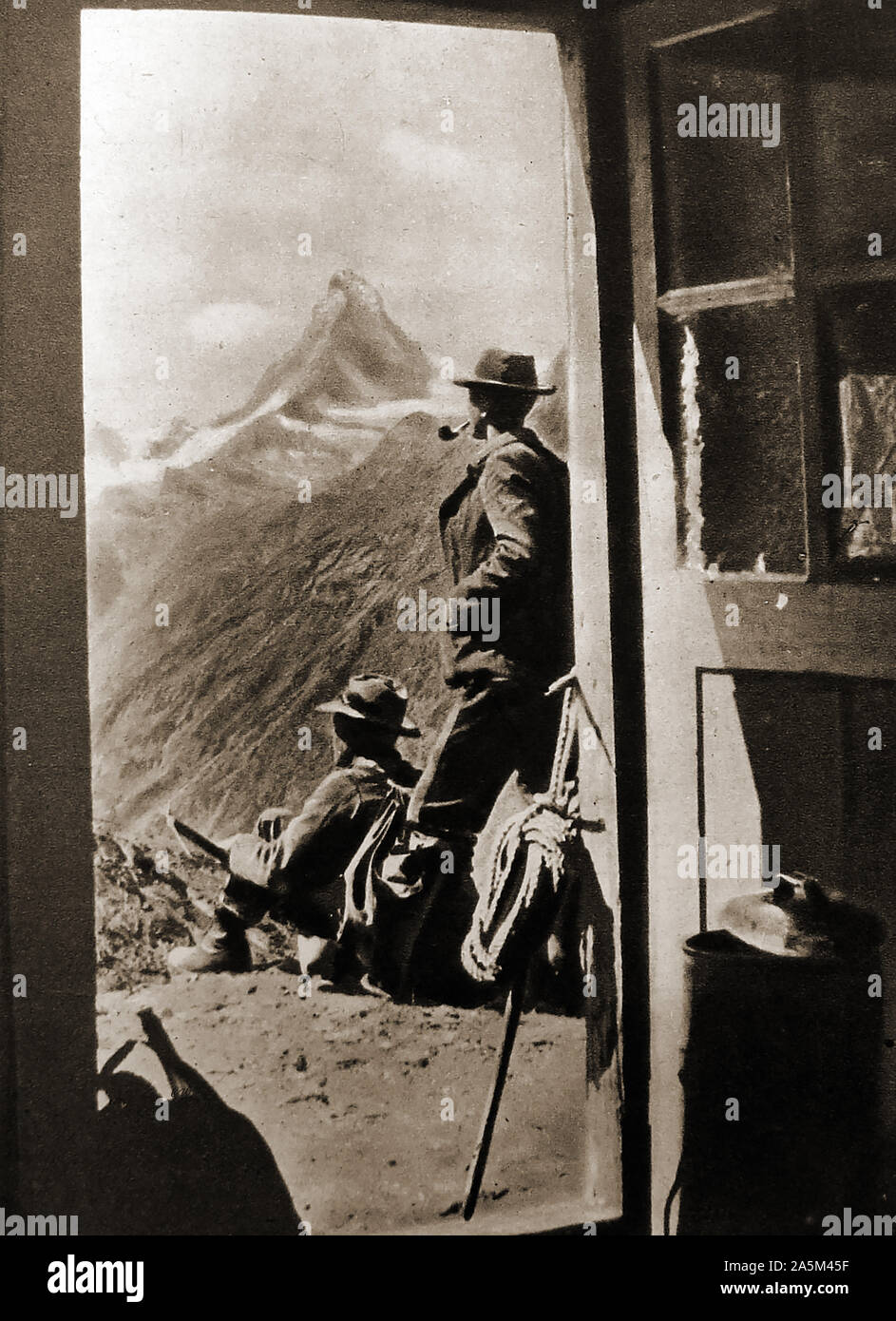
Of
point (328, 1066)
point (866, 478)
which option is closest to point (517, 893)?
point (328, 1066)

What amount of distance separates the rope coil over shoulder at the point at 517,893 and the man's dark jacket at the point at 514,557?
36 cm

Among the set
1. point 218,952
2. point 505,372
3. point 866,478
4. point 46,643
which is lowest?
point 218,952

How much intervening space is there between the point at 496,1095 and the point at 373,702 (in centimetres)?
100

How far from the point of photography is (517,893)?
2689 millimetres

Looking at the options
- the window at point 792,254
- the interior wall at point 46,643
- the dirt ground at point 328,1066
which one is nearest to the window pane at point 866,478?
the window at point 792,254

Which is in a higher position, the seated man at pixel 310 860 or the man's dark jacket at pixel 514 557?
the man's dark jacket at pixel 514 557

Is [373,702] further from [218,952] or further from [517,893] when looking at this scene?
[218,952]

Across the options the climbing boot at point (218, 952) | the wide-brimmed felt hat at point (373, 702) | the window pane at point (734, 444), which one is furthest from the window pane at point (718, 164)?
the climbing boot at point (218, 952)

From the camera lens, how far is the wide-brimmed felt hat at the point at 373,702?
2680mm

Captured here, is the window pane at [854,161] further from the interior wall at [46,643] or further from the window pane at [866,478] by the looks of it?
the interior wall at [46,643]

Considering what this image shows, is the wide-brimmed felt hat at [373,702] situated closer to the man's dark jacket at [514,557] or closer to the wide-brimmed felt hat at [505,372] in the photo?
the man's dark jacket at [514,557]

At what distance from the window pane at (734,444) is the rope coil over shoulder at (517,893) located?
78cm

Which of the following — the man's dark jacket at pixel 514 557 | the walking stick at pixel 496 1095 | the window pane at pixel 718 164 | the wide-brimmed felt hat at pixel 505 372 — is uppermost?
the window pane at pixel 718 164

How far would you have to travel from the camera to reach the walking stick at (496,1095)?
2668mm
